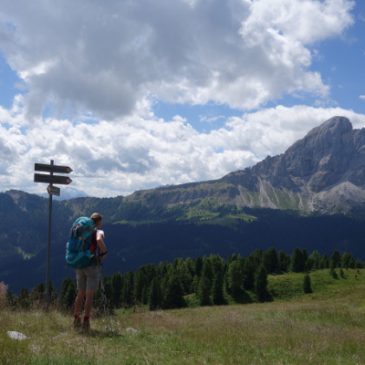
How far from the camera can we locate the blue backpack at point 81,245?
12.5 metres

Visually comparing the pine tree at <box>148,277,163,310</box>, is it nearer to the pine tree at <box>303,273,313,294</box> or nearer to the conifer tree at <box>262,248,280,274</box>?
the conifer tree at <box>262,248,280,274</box>

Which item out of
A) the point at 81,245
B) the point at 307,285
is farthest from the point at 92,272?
the point at 307,285

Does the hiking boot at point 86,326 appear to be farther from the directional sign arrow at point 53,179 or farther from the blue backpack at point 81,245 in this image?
the directional sign arrow at point 53,179

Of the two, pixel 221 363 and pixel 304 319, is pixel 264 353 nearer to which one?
pixel 221 363

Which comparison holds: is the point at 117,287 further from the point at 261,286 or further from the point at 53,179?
the point at 53,179

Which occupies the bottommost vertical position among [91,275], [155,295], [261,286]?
[155,295]

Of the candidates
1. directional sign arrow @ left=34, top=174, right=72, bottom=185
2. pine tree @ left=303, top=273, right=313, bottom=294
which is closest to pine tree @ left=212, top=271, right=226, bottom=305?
pine tree @ left=303, top=273, right=313, bottom=294

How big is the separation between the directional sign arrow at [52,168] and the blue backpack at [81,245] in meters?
5.44

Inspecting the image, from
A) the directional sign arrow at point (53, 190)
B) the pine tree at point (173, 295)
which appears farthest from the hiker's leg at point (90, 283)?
the pine tree at point (173, 295)

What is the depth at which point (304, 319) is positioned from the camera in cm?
2345

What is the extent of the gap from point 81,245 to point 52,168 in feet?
19.2

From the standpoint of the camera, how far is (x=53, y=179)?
17.4 metres

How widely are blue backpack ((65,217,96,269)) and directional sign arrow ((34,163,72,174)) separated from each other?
5.44 meters

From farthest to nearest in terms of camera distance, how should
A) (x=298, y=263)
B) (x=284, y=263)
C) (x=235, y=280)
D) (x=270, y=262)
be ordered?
1. (x=284, y=263)
2. (x=270, y=262)
3. (x=298, y=263)
4. (x=235, y=280)
